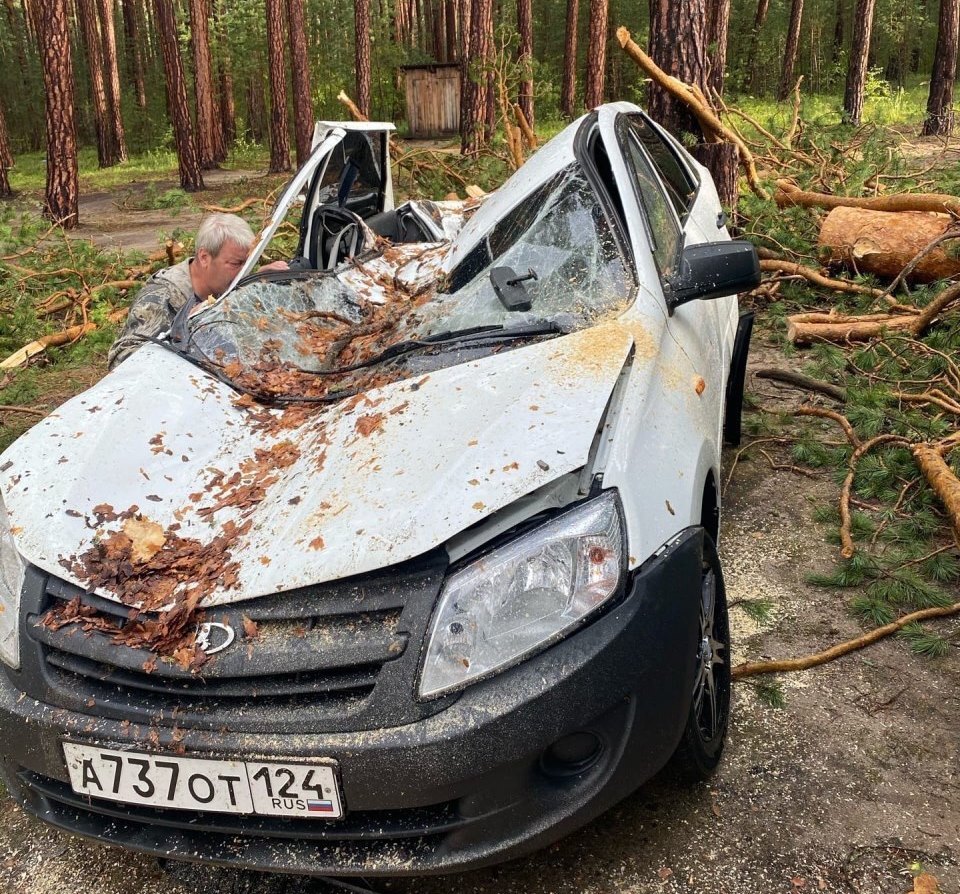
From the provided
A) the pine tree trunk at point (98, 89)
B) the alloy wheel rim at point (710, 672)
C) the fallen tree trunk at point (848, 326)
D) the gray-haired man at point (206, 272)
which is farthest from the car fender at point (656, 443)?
the pine tree trunk at point (98, 89)

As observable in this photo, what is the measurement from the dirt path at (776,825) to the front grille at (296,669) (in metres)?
0.64

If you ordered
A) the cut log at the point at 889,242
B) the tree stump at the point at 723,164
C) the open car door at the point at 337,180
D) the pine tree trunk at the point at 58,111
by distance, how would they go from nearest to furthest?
the open car door at the point at 337,180 < the cut log at the point at 889,242 < the tree stump at the point at 723,164 < the pine tree trunk at the point at 58,111

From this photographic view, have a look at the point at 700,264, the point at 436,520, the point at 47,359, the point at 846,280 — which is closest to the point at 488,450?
the point at 436,520

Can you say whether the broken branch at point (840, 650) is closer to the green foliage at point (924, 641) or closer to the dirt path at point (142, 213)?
the green foliage at point (924, 641)

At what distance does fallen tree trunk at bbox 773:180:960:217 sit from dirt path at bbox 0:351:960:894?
4.36m

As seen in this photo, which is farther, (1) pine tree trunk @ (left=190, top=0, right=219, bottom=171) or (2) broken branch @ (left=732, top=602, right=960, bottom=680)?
(1) pine tree trunk @ (left=190, top=0, right=219, bottom=171)

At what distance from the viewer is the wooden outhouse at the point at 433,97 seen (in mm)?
26078

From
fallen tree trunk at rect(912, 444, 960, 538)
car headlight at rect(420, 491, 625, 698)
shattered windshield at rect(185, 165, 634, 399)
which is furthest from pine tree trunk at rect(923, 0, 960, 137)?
car headlight at rect(420, 491, 625, 698)

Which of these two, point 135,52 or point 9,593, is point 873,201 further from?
point 135,52

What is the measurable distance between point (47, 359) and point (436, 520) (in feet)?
20.7

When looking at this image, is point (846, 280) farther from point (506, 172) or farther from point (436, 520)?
point (436, 520)

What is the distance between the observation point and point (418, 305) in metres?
3.06

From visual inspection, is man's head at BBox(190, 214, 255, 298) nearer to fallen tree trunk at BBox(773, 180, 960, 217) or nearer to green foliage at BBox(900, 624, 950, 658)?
green foliage at BBox(900, 624, 950, 658)

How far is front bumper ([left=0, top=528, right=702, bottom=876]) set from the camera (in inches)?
68.8
